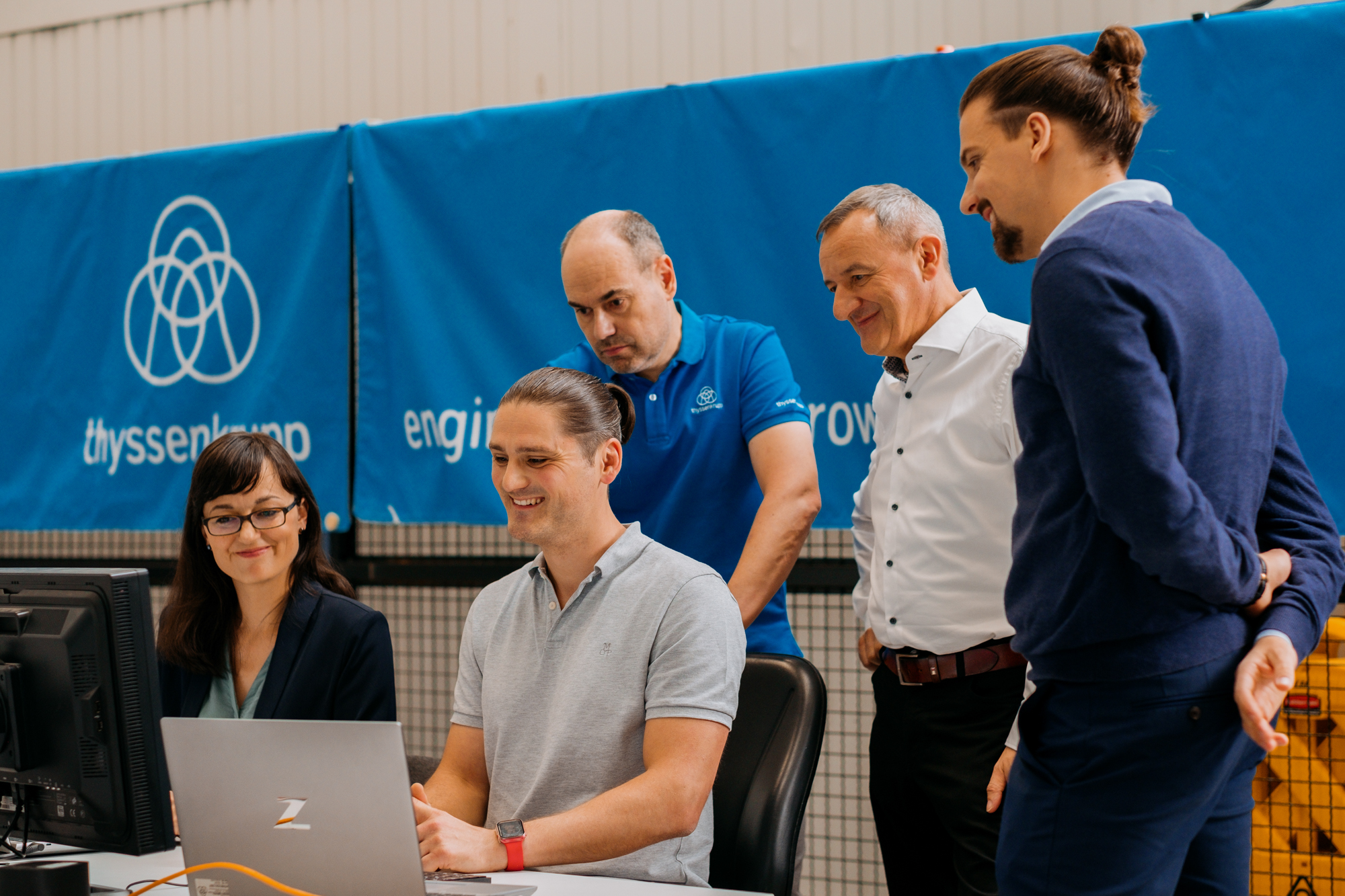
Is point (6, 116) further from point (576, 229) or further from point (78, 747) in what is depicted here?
point (78, 747)

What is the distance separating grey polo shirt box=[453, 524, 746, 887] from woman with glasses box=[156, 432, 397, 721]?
334 millimetres

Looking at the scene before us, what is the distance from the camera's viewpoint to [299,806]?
1.20 metres

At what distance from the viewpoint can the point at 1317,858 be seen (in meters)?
2.52

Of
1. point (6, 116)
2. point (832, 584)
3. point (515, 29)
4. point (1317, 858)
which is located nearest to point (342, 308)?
point (515, 29)

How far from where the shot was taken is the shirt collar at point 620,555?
5.60ft

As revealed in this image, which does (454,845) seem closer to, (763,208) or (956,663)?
(956,663)

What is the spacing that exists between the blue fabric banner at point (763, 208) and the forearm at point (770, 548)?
0.62 meters

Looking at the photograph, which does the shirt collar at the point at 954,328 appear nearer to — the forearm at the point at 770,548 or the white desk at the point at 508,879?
the forearm at the point at 770,548

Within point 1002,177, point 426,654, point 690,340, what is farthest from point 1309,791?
point 426,654

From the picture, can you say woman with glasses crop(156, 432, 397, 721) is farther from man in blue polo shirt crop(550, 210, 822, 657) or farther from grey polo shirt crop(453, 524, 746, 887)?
man in blue polo shirt crop(550, 210, 822, 657)

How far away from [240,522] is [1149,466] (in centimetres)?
155

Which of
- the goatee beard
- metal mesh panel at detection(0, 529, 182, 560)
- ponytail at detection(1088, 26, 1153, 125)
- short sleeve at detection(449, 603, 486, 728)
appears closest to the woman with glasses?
short sleeve at detection(449, 603, 486, 728)

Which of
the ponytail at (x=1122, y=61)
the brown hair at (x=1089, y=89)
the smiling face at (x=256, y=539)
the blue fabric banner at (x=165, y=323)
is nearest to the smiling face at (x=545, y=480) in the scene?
the smiling face at (x=256, y=539)

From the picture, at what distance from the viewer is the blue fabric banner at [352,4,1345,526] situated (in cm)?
239
